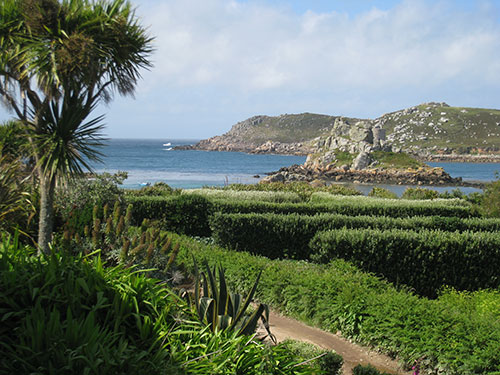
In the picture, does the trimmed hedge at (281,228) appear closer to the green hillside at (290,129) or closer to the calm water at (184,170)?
the calm water at (184,170)

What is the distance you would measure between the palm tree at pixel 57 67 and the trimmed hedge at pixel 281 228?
12.9 feet

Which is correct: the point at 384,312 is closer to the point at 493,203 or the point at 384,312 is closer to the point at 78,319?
the point at 78,319

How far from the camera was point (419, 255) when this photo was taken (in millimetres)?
8688

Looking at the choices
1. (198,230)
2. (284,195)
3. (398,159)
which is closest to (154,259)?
(198,230)

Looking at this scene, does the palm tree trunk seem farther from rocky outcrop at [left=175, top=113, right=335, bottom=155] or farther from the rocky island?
rocky outcrop at [left=175, top=113, right=335, bottom=155]

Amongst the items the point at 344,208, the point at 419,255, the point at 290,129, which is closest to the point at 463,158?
the point at 290,129

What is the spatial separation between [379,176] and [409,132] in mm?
88403

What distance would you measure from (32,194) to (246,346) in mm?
8298

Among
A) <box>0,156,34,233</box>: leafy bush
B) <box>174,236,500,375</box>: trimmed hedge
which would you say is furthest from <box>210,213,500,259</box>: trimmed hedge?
<box>0,156,34,233</box>: leafy bush

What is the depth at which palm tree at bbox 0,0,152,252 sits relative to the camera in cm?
743

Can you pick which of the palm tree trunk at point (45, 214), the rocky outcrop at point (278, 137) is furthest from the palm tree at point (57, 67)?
the rocky outcrop at point (278, 137)

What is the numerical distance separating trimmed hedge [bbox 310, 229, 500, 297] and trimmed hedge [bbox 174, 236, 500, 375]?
0.52 m

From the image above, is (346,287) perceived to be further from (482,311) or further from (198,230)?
(198,230)

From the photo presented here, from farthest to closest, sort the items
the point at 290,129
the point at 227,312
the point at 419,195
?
the point at 290,129 < the point at 419,195 < the point at 227,312
